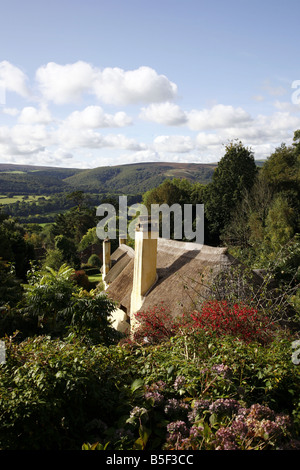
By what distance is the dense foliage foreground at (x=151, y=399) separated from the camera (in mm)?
2650

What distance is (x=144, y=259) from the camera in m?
9.64

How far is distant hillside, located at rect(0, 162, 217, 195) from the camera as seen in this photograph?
13912cm

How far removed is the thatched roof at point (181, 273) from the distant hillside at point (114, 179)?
367ft

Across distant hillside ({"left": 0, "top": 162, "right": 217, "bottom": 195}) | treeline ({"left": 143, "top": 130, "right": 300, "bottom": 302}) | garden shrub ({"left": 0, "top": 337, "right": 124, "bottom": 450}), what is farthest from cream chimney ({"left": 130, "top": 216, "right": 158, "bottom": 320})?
distant hillside ({"left": 0, "top": 162, "right": 217, "bottom": 195})

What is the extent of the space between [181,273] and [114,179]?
17083 centimetres

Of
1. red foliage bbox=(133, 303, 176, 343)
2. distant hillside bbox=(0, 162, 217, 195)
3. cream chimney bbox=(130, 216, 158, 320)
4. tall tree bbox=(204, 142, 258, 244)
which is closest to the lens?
red foliage bbox=(133, 303, 176, 343)

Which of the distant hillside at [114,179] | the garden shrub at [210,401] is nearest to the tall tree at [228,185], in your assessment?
the garden shrub at [210,401]

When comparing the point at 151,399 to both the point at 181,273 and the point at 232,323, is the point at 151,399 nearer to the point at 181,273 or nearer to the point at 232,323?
the point at 232,323

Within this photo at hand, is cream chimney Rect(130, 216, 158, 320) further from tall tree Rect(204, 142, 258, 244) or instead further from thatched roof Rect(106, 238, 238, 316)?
tall tree Rect(204, 142, 258, 244)

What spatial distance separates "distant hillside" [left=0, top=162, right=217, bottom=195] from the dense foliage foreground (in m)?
119

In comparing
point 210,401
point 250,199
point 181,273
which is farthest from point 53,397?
point 250,199

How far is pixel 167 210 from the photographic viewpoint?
31.8 meters

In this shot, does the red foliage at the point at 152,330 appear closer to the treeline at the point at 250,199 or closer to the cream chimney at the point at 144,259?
the cream chimney at the point at 144,259
